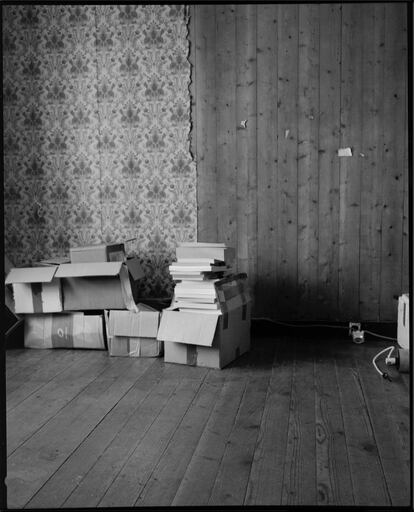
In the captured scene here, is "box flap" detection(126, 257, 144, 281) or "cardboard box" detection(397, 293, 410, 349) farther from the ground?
"box flap" detection(126, 257, 144, 281)

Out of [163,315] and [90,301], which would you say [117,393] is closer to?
[163,315]

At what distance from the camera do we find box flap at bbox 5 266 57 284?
403cm

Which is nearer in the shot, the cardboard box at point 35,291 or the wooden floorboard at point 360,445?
the wooden floorboard at point 360,445

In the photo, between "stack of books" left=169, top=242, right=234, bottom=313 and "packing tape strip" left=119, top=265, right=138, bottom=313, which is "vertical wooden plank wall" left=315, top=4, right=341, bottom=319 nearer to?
"stack of books" left=169, top=242, right=234, bottom=313

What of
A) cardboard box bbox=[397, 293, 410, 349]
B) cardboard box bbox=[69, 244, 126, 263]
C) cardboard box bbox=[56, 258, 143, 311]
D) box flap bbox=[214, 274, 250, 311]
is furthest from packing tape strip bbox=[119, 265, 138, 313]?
cardboard box bbox=[397, 293, 410, 349]

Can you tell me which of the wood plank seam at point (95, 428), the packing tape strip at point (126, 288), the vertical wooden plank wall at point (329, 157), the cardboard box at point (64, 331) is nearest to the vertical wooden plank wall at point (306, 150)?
the vertical wooden plank wall at point (329, 157)

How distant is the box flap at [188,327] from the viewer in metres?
3.54

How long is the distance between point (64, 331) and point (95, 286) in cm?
37

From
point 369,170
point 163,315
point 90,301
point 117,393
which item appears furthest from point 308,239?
point 117,393

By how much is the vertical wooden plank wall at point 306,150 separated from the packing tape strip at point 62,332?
3.70 ft

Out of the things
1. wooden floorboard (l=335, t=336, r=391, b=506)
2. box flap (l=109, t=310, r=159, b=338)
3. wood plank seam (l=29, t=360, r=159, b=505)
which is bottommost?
wood plank seam (l=29, t=360, r=159, b=505)

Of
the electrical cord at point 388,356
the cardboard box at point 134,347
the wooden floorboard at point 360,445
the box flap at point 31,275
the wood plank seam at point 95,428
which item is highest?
the box flap at point 31,275

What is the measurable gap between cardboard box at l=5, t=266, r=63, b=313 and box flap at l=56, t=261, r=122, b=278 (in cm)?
7

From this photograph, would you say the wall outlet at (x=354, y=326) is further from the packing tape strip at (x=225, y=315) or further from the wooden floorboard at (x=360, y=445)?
the packing tape strip at (x=225, y=315)
